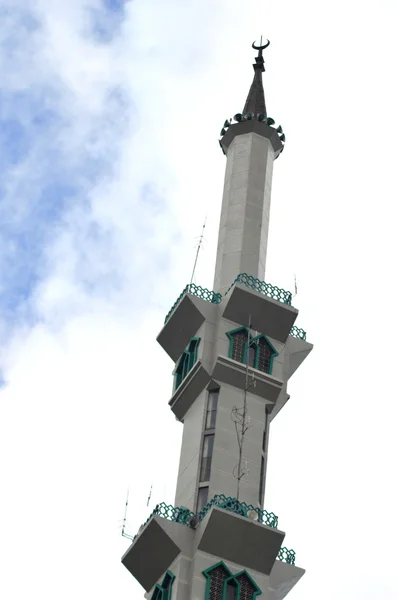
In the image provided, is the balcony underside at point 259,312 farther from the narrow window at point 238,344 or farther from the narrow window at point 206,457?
the narrow window at point 206,457

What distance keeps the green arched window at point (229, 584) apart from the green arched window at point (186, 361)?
8.22m

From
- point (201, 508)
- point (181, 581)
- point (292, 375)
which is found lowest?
point (181, 581)

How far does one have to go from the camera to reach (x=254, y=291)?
150 feet

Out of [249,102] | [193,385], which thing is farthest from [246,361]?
[249,102]

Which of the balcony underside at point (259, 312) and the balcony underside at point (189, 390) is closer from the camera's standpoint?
the balcony underside at point (189, 390)

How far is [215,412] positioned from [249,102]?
16.5 metres

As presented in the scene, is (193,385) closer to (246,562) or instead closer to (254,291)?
(254,291)

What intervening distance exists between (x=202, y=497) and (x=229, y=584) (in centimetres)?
317

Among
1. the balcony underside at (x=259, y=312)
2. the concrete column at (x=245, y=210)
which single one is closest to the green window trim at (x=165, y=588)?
the balcony underside at (x=259, y=312)

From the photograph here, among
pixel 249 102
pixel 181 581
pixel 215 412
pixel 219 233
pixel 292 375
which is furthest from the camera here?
pixel 249 102

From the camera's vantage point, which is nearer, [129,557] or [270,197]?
[129,557]

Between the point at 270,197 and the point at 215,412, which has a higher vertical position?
the point at 270,197

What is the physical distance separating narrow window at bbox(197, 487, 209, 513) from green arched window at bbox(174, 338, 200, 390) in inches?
204

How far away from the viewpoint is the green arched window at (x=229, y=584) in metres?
38.8
